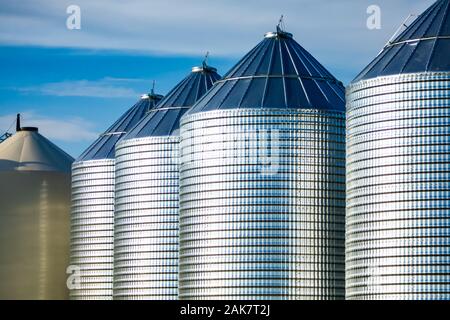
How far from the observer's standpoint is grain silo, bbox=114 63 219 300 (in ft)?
627

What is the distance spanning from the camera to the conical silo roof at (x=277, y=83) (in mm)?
175500

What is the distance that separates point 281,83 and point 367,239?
1085 inches

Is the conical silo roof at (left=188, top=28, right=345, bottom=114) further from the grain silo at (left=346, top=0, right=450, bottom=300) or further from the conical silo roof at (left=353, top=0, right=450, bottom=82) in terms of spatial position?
the grain silo at (left=346, top=0, right=450, bottom=300)

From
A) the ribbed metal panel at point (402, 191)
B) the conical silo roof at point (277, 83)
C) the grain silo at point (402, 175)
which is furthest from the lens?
the conical silo roof at point (277, 83)

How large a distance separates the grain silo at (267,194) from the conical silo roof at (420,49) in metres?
12.7

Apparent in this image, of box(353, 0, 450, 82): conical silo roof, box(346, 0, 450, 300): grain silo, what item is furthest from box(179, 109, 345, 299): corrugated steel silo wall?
box(353, 0, 450, 82): conical silo roof

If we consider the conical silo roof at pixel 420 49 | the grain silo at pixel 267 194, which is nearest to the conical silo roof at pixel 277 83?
the grain silo at pixel 267 194

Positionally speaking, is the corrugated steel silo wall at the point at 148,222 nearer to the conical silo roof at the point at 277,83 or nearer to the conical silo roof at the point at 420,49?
the conical silo roof at the point at 277,83

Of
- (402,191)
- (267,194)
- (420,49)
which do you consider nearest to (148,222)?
(267,194)

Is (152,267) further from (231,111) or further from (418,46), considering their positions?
(418,46)

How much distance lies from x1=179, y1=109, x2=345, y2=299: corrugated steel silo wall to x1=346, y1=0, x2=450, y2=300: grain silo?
9.51 m

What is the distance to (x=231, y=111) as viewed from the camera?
17538 centimetres

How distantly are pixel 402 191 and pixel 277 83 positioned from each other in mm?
27946
